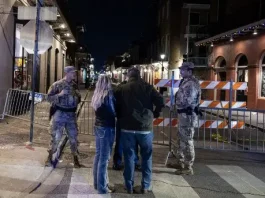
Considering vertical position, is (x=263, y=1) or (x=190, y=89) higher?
(x=263, y=1)

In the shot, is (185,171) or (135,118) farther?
(185,171)

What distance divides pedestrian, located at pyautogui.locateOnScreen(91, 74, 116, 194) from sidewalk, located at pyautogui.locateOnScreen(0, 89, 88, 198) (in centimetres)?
114

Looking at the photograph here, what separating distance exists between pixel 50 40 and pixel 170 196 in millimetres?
5041

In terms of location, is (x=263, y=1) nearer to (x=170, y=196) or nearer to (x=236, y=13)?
(x=236, y=13)

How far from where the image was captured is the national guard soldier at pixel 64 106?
7.59 meters

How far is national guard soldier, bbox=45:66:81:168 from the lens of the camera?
759cm

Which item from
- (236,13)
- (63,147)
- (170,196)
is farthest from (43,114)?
(236,13)

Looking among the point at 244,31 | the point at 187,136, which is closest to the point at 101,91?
the point at 187,136

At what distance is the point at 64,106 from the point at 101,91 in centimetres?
171

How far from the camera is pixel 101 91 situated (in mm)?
6141

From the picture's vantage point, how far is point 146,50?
65875mm

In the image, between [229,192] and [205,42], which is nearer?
[229,192]

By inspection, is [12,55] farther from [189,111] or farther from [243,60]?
[243,60]

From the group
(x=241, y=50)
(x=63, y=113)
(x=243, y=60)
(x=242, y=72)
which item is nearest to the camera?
(x=63, y=113)
